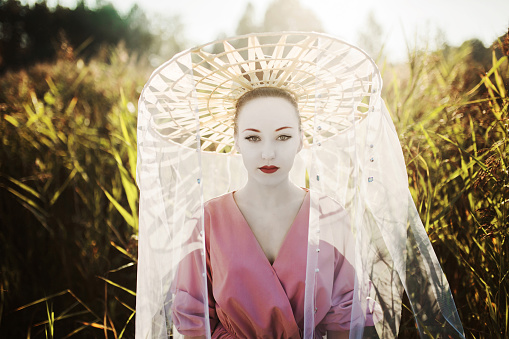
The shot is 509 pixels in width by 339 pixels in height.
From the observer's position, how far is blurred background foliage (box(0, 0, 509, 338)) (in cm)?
126

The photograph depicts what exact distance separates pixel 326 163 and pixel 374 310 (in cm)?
49

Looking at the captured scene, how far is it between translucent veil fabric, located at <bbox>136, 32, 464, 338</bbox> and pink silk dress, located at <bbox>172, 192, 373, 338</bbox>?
0.05 ft

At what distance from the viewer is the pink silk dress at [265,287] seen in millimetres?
1021

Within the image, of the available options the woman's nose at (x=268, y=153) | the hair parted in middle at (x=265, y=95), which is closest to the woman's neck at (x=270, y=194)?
the woman's nose at (x=268, y=153)

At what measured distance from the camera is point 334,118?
4.11 feet

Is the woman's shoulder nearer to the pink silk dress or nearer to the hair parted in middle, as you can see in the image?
the pink silk dress

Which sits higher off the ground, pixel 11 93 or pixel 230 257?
pixel 11 93

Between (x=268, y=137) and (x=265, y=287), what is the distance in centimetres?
47

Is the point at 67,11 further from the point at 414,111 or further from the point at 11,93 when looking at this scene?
the point at 414,111

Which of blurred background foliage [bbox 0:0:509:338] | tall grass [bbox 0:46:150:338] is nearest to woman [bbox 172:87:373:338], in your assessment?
blurred background foliage [bbox 0:0:509:338]

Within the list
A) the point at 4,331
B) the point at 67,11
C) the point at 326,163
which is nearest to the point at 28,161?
the point at 4,331

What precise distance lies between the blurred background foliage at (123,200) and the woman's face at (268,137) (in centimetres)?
56

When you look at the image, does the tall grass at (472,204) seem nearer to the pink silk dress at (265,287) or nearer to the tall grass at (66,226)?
the pink silk dress at (265,287)

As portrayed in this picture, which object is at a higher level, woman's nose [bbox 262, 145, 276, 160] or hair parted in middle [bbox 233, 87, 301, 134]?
hair parted in middle [bbox 233, 87, 301, 134]
